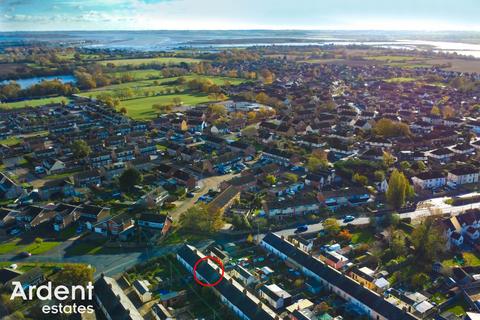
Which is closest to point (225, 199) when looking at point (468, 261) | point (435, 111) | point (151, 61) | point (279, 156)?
point (279, 156)

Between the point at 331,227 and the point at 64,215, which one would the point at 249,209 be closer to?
the point at 331,227

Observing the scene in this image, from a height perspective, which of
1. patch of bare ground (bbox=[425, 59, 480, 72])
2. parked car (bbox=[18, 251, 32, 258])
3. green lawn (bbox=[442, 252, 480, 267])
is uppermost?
patch of bare ground (bbox=[425, 59, 480, 72])

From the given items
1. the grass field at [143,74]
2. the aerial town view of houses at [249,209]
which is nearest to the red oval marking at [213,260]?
the aerial town view of houses at [249,209]

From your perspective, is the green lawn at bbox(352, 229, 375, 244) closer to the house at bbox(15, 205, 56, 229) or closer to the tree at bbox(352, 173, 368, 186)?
the tree at bbox(352, 173, 368, 186)

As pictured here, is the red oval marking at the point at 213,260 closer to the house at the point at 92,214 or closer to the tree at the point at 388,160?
the house at the point at 92,214

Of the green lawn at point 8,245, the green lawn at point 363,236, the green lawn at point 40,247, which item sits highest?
the green lawn at point 363,236

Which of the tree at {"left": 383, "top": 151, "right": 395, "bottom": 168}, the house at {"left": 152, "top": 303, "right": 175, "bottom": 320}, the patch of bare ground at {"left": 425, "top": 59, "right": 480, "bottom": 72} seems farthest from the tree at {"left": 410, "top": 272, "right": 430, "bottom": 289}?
the patch of bare ground at {"left": 425, "top": 59, "right": 480, "bottom": 72}

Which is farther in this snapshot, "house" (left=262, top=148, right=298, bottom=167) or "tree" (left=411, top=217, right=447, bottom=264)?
"house" (left=262, top=148, right=298, bottom=167)
